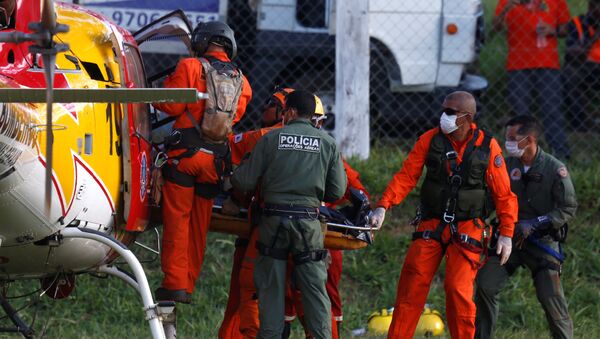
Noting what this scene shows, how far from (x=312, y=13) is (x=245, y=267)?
4.81m

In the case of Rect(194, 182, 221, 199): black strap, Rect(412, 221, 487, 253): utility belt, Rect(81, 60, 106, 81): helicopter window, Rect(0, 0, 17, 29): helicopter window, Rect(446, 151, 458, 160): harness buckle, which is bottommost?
Rect(412, 221, 487, 253): utility belt

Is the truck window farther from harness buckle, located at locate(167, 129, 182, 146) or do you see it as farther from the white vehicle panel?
harness buckle, located at locate(167, 129, 182, 146)

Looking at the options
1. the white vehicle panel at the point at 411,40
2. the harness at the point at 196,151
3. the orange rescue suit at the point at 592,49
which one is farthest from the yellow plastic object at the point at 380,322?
the orange rescue suit at the point at 592,49

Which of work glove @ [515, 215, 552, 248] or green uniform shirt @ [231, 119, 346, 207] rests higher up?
green uniform shirt @ [231, 119, 346, 207]

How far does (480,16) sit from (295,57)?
1937mm

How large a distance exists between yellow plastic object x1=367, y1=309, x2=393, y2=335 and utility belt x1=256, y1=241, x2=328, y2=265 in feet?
7.35

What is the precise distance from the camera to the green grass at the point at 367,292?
992 centimetres

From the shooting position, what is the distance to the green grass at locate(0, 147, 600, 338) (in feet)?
32.6

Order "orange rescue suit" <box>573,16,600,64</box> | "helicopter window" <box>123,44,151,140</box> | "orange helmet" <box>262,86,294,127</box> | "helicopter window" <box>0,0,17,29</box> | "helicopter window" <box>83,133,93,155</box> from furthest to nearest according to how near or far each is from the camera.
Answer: "orange rescue suit" <box>573,16,600,64</box>, "orange helmet" <box>262,86,294,127</box>, "helicopter window" <box>123,44,151,140</box>, "helicopter window" <box>83,133,93,155</box>, "helicopter window" <box>0,0,17,29</box>

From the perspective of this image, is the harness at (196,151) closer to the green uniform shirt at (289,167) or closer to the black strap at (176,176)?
the black strap at (176,176)

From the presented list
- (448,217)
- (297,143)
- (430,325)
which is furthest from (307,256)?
(430,325)

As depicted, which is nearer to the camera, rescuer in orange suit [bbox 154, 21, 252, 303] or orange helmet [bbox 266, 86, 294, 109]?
rescuer in orange suit [bbox 154, 21, 252, 303]

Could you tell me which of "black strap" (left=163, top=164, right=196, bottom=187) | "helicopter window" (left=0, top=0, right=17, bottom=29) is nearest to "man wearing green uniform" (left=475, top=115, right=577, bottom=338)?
"black strap" (left=163, top=164, right=196, bottom=187)

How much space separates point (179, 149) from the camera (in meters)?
7.37
